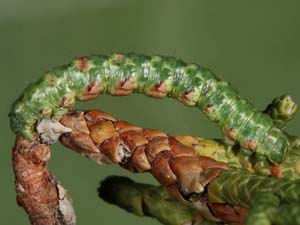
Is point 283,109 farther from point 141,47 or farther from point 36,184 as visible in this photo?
point 141,47

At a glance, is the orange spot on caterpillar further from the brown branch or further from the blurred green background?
the blurred green background

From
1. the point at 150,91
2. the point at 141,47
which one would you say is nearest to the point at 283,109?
the point at 150,91

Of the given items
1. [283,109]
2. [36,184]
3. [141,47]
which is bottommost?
[141,47]

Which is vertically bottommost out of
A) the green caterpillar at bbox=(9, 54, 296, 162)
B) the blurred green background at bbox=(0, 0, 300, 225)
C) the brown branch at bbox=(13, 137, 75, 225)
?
the blurred green background at bbox=(0, 0, 300, 225)

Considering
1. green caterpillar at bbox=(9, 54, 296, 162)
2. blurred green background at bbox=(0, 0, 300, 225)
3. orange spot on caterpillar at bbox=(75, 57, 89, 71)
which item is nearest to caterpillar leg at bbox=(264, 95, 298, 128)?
green caterpillar at bbox=(9, 54, 296, 162)

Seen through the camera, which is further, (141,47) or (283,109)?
(141,47)

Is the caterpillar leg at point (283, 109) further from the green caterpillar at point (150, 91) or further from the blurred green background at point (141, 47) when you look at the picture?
the blurred green background at point (141, 47)

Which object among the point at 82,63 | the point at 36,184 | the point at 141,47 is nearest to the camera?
the point at 36,184
